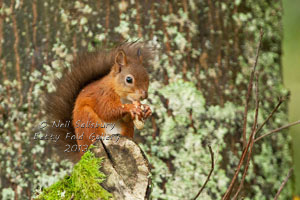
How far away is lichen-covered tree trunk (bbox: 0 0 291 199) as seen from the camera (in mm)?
2285

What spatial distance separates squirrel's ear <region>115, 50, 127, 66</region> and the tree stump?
0.37 metres

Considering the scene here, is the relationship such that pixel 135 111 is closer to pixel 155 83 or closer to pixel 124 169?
pixel 124 169

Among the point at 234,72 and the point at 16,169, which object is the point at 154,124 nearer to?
the point at 234,72

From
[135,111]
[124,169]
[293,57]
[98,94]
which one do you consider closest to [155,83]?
[98,94]

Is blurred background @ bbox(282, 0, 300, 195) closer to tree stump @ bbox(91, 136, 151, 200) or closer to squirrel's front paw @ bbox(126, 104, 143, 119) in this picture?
squirrel's front paw @ bbox(126, 104, 143, 119)

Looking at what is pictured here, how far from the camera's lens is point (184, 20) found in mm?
2387

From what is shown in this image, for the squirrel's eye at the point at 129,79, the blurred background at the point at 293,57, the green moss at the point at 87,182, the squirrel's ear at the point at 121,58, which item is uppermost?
the blurred background at the point at 293,57

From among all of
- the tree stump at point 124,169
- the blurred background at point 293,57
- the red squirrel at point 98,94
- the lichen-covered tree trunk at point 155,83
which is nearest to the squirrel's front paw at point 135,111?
the red squirrel at point 98,94

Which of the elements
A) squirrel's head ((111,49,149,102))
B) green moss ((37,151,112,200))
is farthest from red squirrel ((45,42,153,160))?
green moss ((37,151,112,200))

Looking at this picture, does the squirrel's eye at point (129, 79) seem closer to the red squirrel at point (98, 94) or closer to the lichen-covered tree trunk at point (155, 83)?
the red squirrel at point (98, 94)

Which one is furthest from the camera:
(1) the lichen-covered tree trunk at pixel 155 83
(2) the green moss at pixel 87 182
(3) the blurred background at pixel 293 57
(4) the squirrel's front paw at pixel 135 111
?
(3) the blurred background at pixel 293 57

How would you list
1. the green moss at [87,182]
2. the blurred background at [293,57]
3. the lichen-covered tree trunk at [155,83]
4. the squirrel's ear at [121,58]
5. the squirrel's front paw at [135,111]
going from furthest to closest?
the blurred background at [293,57] < the lichen-covered tree trunk at [155,83] < the squirrel's ear at [121,58] < the squirrel's front paw at [135,111] < the green moss at [87,182]

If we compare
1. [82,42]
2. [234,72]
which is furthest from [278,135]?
[82,42]

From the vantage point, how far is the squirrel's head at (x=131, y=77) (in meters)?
1.58
